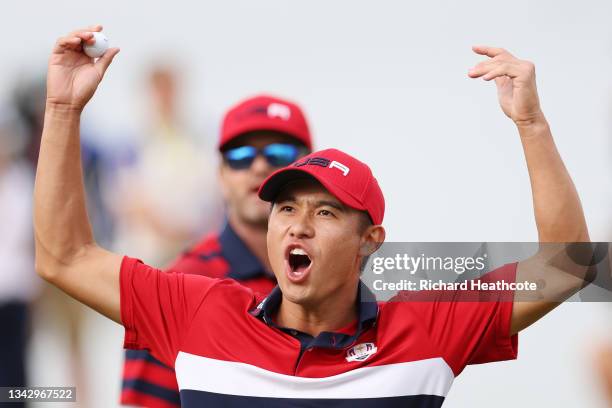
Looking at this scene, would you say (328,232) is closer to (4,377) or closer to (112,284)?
(112,284)

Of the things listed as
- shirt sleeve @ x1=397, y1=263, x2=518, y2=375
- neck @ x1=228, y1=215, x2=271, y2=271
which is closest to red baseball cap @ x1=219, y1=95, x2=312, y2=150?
neck @ x1=228, y1=215, x2=271, y2=271

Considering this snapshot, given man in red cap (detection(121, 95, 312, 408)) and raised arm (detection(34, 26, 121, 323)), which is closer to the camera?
raised arm (detection(34, 26, 121, 323))

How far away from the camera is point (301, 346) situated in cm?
342

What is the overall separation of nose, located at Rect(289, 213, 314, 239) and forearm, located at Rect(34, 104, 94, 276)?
0.53 m

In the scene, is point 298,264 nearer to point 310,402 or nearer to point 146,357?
point 310,402

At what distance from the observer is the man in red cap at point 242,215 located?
4262 millimetres

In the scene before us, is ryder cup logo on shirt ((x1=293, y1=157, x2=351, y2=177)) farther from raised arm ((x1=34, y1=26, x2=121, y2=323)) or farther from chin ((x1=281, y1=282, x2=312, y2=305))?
raised arm ((x1=34, y1=26, x2=121, y2=323))

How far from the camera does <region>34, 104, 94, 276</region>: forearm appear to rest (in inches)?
133

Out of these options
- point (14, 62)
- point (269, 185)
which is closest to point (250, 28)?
point (14, 62)

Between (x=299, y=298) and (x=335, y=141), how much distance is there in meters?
3.64

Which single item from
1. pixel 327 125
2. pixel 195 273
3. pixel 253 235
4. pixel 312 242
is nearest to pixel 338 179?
pixel 312 242

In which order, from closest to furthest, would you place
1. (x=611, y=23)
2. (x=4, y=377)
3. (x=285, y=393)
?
(x=285, y=393) < (x=4, y=377) < (x=611, y=23)

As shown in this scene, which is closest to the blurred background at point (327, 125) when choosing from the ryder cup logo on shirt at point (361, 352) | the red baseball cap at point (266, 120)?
the red baseball cap at point (266, 120)

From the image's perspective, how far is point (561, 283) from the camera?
132 inches
